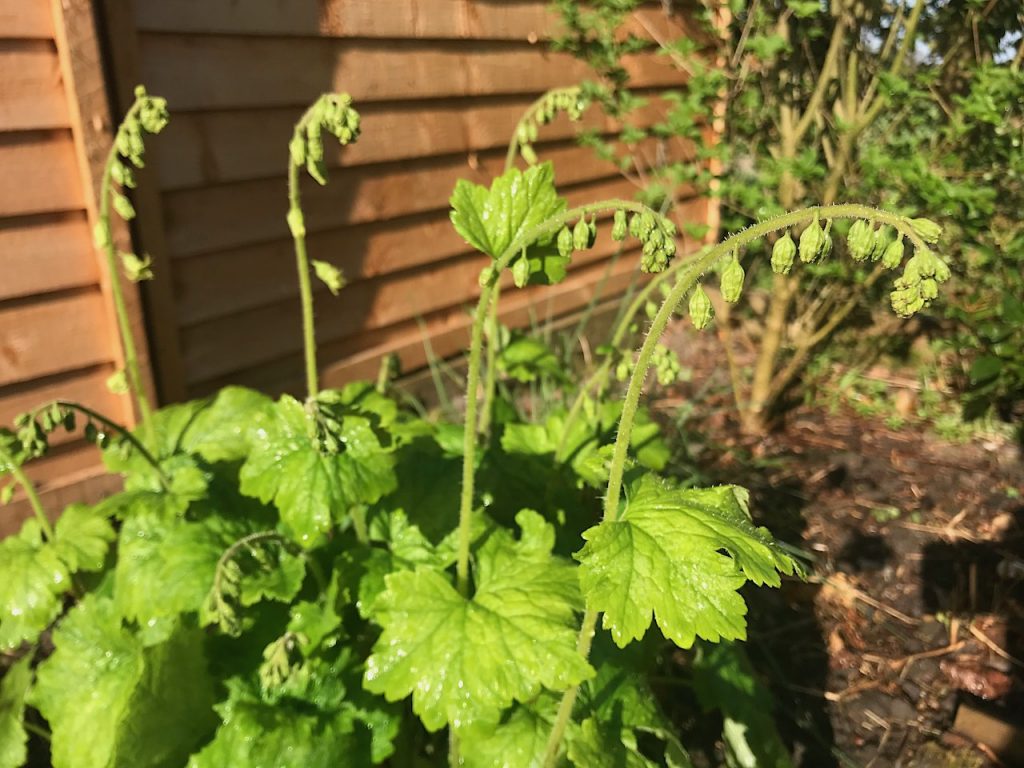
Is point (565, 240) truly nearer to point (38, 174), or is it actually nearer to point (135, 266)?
point (135, 266)

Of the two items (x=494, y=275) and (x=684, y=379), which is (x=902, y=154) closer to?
(x=684, y=379)

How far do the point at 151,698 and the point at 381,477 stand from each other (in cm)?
70

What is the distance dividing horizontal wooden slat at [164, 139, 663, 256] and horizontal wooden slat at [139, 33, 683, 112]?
31cm

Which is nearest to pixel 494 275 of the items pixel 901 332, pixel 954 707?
pixel 954 707

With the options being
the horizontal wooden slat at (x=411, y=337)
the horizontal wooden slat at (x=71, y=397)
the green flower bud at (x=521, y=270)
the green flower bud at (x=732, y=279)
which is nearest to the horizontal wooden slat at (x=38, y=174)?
the horizontal wooden slat at (x=71, y=397)

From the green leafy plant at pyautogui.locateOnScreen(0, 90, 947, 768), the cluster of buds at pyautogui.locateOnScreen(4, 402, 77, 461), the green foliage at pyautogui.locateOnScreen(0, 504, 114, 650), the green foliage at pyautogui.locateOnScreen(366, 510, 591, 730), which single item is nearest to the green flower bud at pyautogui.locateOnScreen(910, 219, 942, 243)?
the green leafy plant at pyautogui.locateOnScreen(0, 90, 947, 768)

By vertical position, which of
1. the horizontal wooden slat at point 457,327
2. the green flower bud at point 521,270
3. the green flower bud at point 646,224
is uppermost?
the green flower bud at point 646,224

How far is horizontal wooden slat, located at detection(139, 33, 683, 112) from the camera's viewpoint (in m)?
2.80

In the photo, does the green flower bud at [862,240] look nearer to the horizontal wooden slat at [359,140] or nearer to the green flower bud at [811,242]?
the green flower bud at [811,242]

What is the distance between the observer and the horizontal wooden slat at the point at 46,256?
258 cm

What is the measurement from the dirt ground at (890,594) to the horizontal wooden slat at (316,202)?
170 cm

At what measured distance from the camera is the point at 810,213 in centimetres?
116

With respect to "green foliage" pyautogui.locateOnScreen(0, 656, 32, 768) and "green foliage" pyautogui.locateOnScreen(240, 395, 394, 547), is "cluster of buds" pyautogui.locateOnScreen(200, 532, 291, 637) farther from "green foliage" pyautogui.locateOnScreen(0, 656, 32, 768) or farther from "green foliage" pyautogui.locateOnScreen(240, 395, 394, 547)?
"green foliage" pyautogui.locateOnScreen(0, 656, 32, 768)

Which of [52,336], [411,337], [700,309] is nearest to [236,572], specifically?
[700,309]
